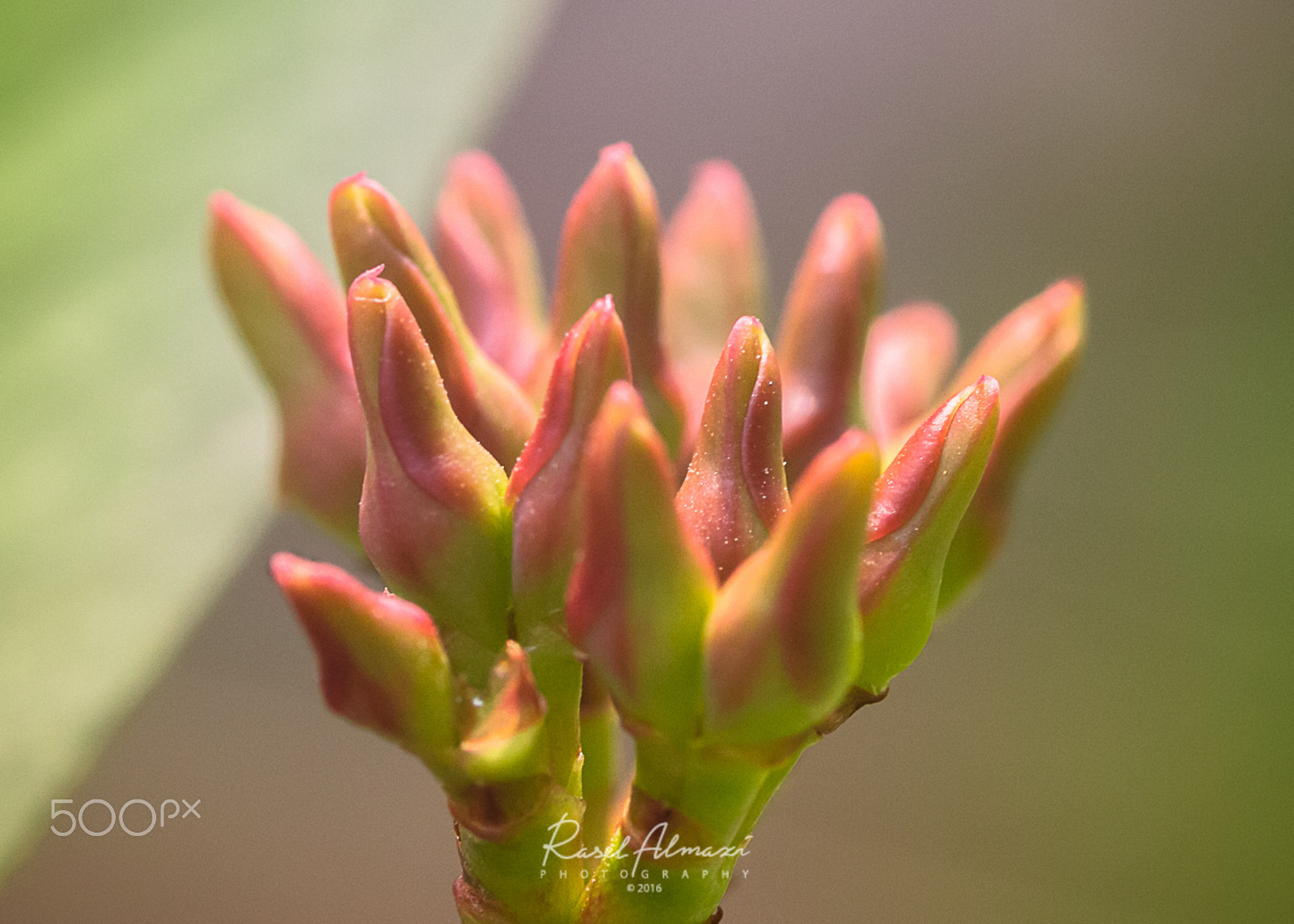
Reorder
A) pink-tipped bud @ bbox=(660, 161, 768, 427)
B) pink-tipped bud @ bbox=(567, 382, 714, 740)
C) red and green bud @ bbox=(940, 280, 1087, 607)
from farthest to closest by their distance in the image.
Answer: pink-tipped bud @ bbox=(660, 161, 768, 427), red and green bud @ bbox=(940, 280, 1087, 607), pink-tipped bud @ bbox=(567, 382, 714, 740)

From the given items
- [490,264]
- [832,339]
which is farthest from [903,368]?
[490,264]

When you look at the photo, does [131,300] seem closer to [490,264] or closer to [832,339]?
[490,264]

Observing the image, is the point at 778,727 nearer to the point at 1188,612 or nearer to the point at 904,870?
the point at 904,870

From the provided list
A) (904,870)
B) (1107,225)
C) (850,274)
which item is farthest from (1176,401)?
(850,274)

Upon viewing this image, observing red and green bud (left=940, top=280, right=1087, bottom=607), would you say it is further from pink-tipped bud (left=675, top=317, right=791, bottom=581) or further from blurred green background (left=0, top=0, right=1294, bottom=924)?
blurred green background (left=0, top=0, right=1294, bottom=924)

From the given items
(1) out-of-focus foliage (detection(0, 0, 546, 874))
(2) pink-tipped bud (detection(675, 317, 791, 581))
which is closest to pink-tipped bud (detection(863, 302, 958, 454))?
(2) pink-tipped bud (detection(675, 317, 791, 581))

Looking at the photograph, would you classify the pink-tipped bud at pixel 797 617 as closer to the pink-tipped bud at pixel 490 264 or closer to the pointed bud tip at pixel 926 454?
the pointed bud tip at pixel 926 454
